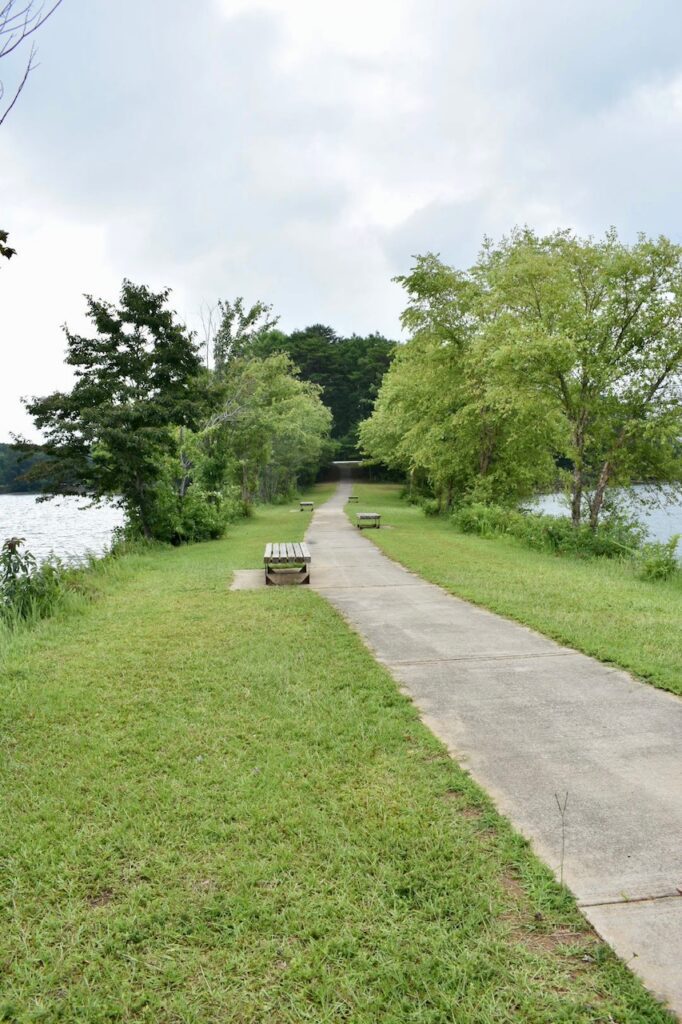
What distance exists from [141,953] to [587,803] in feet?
6.58

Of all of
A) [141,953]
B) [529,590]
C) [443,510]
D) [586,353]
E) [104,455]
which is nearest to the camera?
[141,953]

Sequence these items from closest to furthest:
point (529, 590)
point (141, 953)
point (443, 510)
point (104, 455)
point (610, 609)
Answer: point (141, 953)
point (610, 609)
point (529, 590)
point (104, 455)
point (443, 510)

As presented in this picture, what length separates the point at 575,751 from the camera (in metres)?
3.37

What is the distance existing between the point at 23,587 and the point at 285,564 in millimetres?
3436

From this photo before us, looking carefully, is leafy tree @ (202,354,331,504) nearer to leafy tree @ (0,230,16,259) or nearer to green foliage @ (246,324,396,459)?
leafy tree @ (0,230,16,259)

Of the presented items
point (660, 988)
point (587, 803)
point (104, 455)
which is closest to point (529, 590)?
point (587, 803)

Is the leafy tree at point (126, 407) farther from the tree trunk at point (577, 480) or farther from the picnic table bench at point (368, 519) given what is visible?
the tree trunk at point (577, 480)

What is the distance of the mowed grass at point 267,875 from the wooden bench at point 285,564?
4307 mm

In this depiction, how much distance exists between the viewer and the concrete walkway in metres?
2.20

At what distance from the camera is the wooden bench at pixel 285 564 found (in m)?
8.81

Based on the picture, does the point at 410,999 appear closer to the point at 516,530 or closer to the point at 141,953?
the point at 141,953

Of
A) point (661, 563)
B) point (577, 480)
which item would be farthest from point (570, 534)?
point (661, 563)

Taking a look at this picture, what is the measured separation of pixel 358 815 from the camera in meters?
2.81

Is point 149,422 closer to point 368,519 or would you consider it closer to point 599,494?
point 368,519
